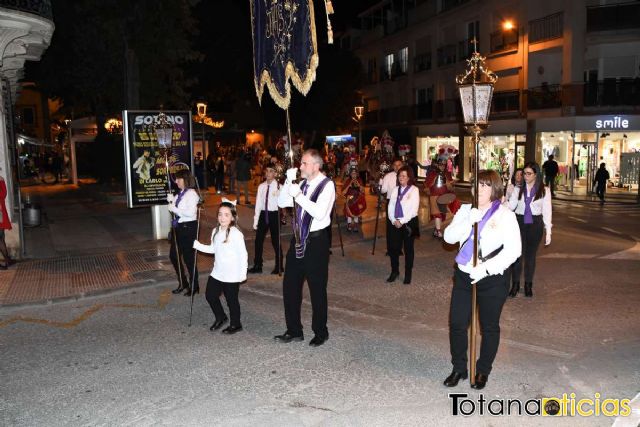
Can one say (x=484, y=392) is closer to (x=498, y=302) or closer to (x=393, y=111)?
(x=498, y=302)

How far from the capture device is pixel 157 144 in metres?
13.1

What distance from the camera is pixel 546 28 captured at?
27609mm

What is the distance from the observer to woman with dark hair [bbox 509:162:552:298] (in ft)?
26.0

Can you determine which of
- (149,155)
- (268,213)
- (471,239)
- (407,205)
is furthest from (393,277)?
(149,155)

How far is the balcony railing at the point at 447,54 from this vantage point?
34906mm

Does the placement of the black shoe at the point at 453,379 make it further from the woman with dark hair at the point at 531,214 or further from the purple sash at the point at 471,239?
the woman with dark hair at the point at 531,214

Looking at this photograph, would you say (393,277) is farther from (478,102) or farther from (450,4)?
(450,4)

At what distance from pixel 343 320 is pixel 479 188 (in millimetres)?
2945

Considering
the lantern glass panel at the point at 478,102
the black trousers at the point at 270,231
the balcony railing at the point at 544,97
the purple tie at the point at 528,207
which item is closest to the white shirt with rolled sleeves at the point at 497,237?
the lantern glass panel at the point at 478,102

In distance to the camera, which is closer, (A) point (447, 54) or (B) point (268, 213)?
(B) point (268, 213)

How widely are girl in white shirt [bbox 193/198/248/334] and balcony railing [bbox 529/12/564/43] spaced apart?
984 inches

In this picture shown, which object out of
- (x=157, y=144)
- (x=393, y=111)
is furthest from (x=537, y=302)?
(x=393, y=111)

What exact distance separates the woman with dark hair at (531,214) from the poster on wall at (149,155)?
7498 mm

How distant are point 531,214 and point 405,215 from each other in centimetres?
182
